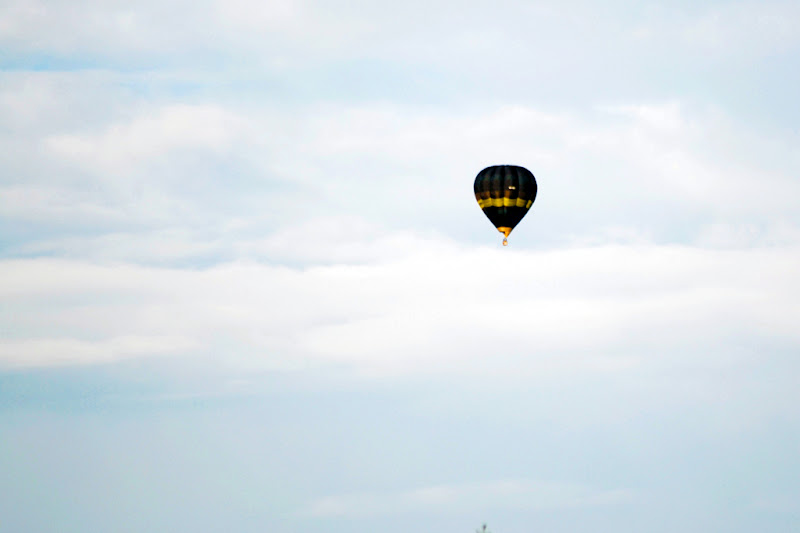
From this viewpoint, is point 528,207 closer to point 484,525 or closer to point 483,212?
point 483,212

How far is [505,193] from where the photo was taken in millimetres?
151000

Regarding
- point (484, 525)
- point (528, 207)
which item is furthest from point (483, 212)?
point (484, 525)

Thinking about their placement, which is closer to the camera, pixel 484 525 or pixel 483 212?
pixel 484 525

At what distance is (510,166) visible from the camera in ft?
501

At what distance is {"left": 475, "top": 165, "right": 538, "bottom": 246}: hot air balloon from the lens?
151188 millimetres

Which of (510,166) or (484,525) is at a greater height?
(510,166)

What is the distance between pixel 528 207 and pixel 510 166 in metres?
3.61

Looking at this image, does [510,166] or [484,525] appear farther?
[510,166]

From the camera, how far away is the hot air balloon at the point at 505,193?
151188 mm

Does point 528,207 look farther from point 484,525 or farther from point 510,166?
point 484,525

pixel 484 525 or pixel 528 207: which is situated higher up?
pixel 528 207

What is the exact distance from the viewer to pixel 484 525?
116 metres

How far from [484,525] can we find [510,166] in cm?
4349

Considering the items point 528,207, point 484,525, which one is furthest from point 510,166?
point 484,525
